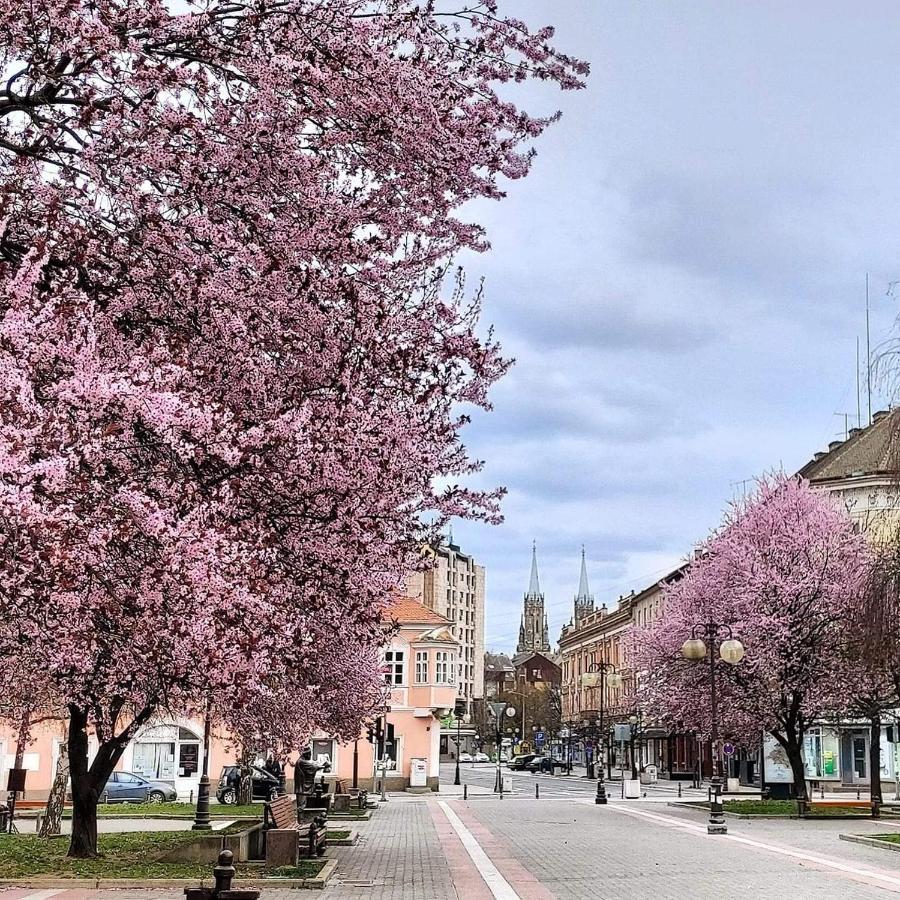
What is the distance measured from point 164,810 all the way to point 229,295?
32.1 metres

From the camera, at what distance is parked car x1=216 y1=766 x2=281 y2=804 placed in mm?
45344

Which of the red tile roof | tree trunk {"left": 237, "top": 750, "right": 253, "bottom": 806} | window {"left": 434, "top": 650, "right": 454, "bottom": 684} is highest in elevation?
the red tile roof

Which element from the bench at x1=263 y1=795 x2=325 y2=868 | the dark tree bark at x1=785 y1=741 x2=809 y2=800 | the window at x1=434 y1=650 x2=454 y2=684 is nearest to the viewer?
the bench at x1=263 y1=795 x2=325 y2=868

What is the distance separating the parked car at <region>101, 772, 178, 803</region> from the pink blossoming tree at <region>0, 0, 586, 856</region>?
34.6 m

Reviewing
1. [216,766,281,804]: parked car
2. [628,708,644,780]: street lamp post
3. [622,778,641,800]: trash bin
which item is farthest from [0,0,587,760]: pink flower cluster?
[628,708,644,780]: street lamp post

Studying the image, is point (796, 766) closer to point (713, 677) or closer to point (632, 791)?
point (713, 677)

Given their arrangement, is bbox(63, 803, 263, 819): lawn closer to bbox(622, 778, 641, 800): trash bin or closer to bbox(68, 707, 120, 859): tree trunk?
bbox(68, 707, 120, 859): tree trunk

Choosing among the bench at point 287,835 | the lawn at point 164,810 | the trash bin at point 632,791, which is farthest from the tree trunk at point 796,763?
the bench at point 287,835

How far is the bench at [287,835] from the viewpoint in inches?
714

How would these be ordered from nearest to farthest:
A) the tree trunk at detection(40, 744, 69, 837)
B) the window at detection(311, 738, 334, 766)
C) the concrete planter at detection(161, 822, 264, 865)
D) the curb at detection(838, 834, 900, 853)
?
the concrete planter at detection(161, 822, 264, 865) < the curb at detection(838, 834, 900, 853) < the tree trunk at detection(40, 744, 69, 837) < the window at detection(311, 738, 334, 766)

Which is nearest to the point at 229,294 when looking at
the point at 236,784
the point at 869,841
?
the point at 869,841

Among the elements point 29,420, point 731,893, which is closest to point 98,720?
point 731,893

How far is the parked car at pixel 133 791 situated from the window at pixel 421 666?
561 inches

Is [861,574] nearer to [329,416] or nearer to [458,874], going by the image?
[458,874]
